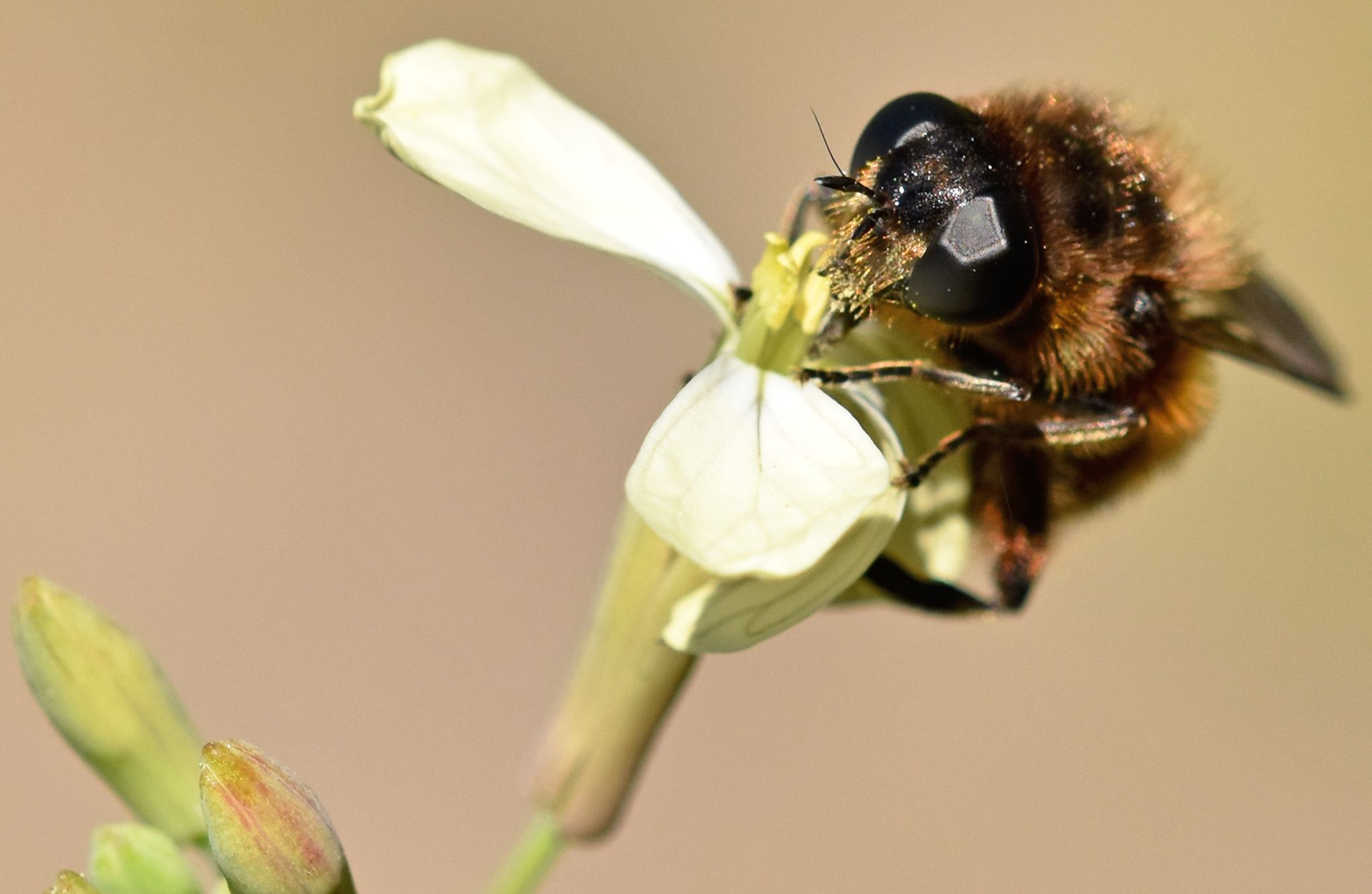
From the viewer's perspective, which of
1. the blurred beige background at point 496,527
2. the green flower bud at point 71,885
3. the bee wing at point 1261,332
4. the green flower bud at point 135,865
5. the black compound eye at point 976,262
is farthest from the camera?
the blurred beige background at point 496,527

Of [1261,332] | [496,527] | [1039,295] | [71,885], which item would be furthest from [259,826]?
[496,527]

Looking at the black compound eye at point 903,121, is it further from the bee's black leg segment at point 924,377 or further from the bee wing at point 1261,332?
the bee wing at point 1261,332

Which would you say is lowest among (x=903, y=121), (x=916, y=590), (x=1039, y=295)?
(x=916, y=590)

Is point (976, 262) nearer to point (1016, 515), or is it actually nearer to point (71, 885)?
point (1016, 515)

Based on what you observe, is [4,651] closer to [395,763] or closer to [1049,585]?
[395,763]

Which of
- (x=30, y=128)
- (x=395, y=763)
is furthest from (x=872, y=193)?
(x=30, y=128)

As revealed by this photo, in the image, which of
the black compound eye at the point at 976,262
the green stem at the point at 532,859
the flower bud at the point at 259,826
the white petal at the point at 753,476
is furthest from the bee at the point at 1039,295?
the flower bud at the point at 259,826

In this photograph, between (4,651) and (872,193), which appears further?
(4,651)
